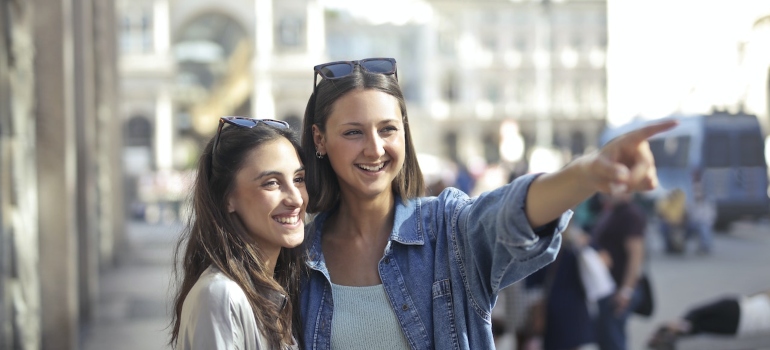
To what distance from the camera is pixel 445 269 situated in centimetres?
244

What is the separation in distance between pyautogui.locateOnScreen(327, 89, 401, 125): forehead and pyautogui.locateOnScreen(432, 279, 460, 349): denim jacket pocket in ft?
1.48

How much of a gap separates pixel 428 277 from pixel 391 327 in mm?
162

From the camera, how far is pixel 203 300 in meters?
2.21

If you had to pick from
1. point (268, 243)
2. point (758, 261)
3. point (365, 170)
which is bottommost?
point (758, 261)

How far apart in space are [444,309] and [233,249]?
1.82 ft

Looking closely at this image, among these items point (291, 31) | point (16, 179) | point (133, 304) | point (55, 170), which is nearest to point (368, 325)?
point (16, 179)

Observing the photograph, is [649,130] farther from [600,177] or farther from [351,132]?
[351,132]

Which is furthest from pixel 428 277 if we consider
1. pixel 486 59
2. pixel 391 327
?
pixel 486 59

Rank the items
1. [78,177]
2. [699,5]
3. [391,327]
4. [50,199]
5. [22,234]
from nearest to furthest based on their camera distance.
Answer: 1. [391,327]
2. [22,234]
3. [50,199]
4. [699,5]
5. [78,177]

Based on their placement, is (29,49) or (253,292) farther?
(29,49)

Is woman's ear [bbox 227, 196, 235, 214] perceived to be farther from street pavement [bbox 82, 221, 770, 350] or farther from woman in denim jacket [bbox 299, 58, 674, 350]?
street pavement [bbox 82, 221, 770, 350]

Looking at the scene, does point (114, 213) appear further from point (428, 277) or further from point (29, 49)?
point (428, 277)

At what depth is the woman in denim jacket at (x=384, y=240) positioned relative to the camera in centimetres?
235

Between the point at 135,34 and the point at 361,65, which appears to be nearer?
the point at 361,65
